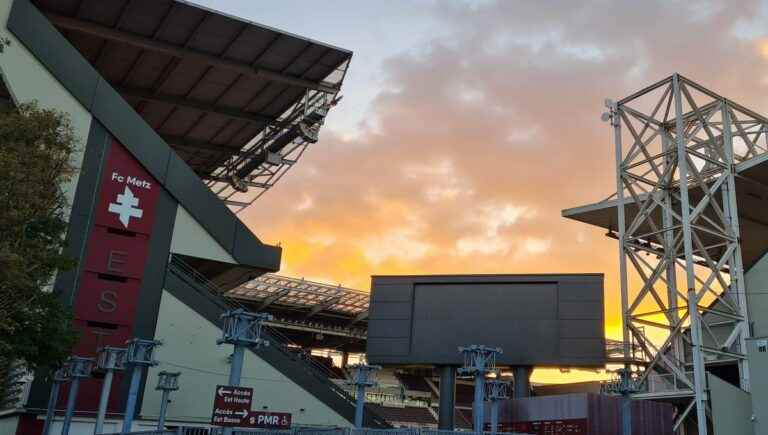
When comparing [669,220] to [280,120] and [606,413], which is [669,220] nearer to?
[606,413]

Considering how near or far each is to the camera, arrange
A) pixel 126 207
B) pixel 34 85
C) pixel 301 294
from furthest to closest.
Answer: pixel 301 294 < pixel 126 207 < pixel 34 85

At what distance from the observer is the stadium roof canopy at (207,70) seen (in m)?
44.1

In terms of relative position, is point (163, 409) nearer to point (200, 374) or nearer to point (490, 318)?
point (200, 374)

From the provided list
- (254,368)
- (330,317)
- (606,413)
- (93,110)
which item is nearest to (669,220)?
(606,413)

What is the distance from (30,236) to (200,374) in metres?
15.8

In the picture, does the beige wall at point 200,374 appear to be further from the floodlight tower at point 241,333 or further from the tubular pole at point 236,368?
the tubular pole at point 236,368

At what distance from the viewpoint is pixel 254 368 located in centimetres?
4056

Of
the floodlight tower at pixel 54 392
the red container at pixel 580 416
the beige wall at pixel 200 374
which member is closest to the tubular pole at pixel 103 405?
the floodlight tower at pixel 54 392

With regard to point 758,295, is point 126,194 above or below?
above

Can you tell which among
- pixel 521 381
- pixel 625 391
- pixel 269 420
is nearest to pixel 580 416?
pixel 625 391

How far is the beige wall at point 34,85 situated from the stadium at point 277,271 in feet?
0.34

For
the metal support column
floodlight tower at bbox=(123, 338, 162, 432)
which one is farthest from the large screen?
floodlight tower at bbox=(123, 338, 162, 432)

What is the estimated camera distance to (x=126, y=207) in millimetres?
40125

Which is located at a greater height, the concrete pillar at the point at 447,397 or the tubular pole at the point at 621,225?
the tubular pole at the point at 621,225
